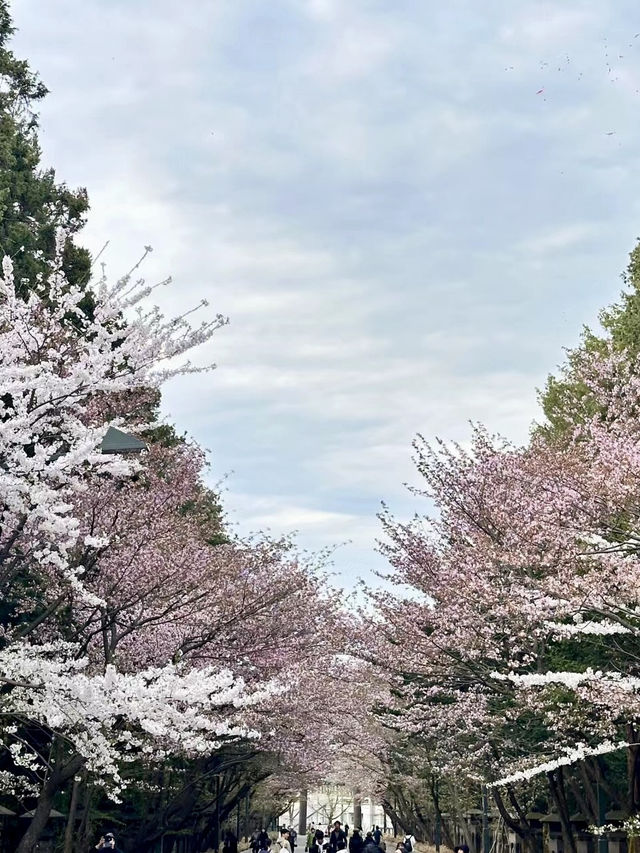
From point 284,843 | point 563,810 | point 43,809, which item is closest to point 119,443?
point 43,809

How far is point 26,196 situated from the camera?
28219 millimetres

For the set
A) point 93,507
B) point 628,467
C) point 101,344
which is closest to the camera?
point 101,344

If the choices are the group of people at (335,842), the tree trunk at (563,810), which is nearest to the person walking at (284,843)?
the group of people at (335,842)

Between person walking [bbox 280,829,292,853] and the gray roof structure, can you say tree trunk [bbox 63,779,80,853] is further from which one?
the gray roof structure

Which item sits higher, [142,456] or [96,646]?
[142,456]

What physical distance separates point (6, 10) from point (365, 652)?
1685 centimetres

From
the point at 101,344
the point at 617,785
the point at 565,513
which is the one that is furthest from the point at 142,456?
the point at 617,785

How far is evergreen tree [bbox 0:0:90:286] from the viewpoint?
2541cm

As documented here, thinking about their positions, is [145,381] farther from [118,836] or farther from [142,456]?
[118,836]

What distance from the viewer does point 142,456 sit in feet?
68.7

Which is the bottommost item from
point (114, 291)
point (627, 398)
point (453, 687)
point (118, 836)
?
point (118, 836)

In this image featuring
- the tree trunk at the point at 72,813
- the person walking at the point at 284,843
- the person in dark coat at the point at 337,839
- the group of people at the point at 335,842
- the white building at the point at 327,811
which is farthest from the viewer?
the white building at the point at 327,811

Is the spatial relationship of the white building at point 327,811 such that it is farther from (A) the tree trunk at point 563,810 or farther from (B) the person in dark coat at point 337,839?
(A) the tree trunk at point 563,810

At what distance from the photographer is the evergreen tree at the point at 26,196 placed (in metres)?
25.4
